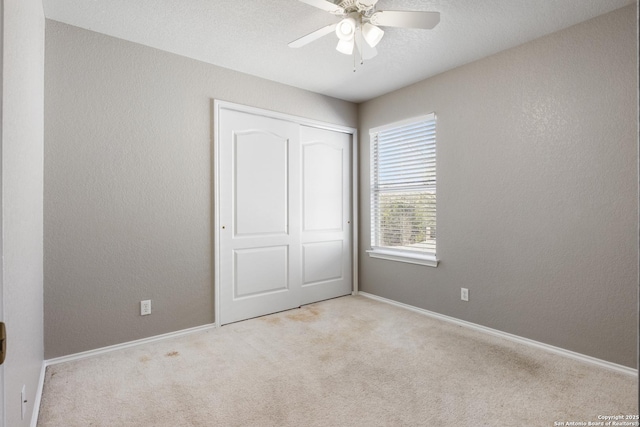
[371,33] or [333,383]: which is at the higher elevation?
[371,33]

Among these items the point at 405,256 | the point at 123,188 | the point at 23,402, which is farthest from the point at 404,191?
the point at 23,402

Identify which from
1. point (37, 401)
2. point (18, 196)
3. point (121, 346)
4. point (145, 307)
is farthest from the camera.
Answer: point (145, 307)

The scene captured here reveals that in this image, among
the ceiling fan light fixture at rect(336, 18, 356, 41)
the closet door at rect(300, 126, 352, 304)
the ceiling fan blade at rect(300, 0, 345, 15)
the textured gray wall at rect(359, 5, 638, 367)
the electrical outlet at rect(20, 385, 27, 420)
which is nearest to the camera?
the electrical outlet at rect(20, 385, 27, 420)

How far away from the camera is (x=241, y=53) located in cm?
294

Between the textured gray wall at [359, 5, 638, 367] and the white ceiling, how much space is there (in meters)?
0.24

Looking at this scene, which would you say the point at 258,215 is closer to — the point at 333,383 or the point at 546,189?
the point at 333,383

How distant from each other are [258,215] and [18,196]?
2217mm

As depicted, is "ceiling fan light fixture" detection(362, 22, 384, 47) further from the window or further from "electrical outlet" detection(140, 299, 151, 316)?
"electrical outlet" detection(140, 299, 151, 316)

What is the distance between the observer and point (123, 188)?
2.72 meters

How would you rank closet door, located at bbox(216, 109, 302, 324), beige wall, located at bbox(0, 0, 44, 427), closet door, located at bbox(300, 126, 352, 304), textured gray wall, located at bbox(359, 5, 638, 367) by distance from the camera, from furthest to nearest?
closet door, located at bbox(300, 126, 352, 304), closet door, located at bbox(216, 109, 302, 324), textured gray wall, located at bbox(359, 5, 638, 367), beige wall, located at bbox(0, 0, 44, 427)

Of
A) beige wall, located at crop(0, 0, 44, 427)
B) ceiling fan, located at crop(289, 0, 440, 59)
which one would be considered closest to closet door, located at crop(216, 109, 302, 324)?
ceiling fan, located at crop(289, 0, 440, 59)

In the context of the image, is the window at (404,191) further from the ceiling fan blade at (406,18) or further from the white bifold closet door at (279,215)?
the ceiling fan blade at (406,18)

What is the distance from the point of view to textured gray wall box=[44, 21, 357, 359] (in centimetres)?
246

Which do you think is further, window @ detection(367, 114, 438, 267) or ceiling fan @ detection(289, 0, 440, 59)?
window @ detection(367, 114, 438, 267)
